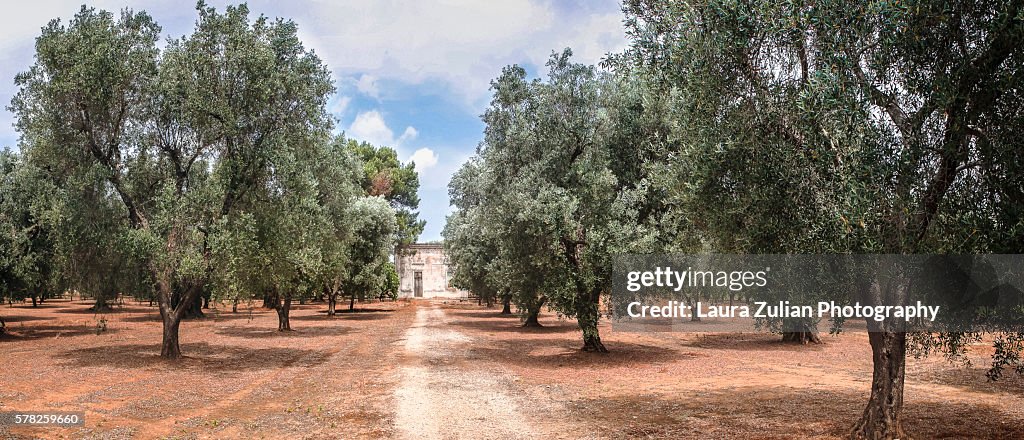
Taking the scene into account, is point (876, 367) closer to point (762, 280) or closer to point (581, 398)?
point (762, 280)

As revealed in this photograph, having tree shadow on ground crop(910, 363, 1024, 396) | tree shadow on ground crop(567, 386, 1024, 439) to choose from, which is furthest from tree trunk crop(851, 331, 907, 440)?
tree shadow on ground crop(910, 363, 1024, 396)

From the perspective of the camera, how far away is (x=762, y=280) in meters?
13.9

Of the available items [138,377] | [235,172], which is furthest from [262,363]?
[235,172]

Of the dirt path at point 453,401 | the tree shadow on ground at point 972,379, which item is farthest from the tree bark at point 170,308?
the tree shadow on ground at point 972,379

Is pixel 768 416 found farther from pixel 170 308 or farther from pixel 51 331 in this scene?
pixel 51 331

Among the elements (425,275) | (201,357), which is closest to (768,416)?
(201,357)

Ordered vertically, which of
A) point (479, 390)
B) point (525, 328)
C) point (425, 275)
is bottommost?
point (525, 328)

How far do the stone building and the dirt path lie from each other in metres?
78.6

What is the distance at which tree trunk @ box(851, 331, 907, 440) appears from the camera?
11.3 m

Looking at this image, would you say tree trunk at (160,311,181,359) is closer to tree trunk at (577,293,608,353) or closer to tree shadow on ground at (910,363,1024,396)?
tree trunk at (577,293,608,353)

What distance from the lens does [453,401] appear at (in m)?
16.3

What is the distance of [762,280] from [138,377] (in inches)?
725

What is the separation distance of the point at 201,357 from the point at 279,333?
1401 centimetres

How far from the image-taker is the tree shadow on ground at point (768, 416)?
42.5 ft
